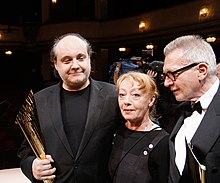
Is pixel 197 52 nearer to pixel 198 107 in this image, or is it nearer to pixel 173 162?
pixel 198 107

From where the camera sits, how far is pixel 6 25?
37.8 ft

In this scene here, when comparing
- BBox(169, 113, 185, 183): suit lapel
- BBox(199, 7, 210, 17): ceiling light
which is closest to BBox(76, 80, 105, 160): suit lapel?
BBox(169, 113, 185, 183): suit lapel

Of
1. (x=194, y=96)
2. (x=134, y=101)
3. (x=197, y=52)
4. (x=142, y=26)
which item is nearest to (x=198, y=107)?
(x=194, y=96)

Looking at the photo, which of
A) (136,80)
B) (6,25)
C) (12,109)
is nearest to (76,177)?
(136,80)

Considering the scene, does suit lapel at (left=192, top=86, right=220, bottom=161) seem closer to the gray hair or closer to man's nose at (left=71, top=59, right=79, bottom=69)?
the gray hair

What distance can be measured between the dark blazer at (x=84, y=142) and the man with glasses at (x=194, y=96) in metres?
0.47

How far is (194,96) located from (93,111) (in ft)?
2.13

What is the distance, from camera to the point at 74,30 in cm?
1165

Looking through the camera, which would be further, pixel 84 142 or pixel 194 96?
pixel 84 142

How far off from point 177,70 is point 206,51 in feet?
0.45

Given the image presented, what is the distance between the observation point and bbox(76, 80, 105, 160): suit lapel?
1.77m

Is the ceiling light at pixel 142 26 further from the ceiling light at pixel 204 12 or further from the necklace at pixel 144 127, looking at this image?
the necklace at pixel 144 127

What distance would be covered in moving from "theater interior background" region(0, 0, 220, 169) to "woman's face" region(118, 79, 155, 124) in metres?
7.89

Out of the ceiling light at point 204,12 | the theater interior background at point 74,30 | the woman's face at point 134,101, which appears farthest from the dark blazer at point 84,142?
the theater interior background at point 74,30
